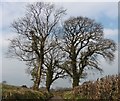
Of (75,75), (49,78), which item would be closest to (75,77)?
(75,75)

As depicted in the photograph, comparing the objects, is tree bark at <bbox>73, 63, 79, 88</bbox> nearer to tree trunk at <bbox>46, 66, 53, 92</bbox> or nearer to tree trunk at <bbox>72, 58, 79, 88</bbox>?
tree trunk at <bbox>72, 58, 79, 88</bbox>

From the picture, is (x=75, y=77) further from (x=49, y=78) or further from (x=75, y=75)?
(x=49, y=78)

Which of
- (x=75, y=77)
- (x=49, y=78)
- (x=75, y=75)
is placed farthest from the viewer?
(x=75, y=75)

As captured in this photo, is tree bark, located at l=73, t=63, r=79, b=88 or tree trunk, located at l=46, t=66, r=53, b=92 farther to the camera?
tree bark, located at l=73, t=63, r=79, b=88

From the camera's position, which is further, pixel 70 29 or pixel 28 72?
pixel 70 29

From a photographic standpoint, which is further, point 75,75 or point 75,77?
point 75,75

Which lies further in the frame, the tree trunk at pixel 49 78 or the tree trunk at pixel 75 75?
the tree trunk at pixel 75 75

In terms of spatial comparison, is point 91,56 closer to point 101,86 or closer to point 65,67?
point 65,67

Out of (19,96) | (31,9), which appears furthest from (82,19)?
(19,96)

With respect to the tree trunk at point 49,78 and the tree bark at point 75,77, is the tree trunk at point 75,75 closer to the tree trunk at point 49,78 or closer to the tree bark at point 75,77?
the tree bark at point 75,77

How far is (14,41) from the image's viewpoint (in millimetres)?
37562

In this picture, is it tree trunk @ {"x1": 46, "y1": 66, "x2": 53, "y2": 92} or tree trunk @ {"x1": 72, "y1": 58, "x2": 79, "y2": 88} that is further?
tree trunk @ {"x1": 72, "y1": 58, "x2": 79, "y2": 88}

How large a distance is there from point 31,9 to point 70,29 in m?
8.36

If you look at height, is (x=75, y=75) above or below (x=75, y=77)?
above
